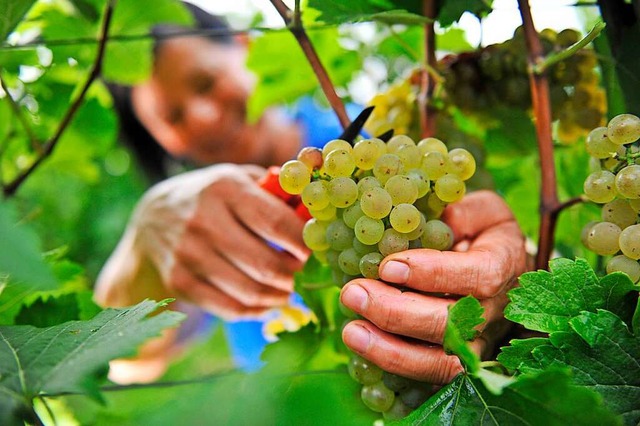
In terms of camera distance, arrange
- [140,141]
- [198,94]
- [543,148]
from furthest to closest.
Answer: [140,141], [198,94], [543,148]

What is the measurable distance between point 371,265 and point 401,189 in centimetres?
5

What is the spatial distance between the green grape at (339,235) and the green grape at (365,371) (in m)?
0.08

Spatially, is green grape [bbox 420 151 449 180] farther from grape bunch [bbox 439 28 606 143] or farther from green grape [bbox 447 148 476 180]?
grape bunch [bbox 439 28 606 143]

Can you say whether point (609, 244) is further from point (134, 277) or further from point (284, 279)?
point (134, 277)

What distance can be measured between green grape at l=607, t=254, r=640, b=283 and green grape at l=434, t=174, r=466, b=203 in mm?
107

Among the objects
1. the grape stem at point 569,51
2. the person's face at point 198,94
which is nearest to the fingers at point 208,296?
the grape stem at point 569,51

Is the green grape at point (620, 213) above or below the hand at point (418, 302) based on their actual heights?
above

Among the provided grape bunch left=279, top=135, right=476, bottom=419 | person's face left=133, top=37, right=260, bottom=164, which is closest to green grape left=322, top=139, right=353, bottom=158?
grape bunch left=279, top=135, right=476, bottom=419

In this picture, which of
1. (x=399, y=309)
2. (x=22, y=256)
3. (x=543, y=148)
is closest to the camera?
(x=22, y=256)

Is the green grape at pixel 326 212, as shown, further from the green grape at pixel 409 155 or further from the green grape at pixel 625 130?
the green grape at pixel 625 130

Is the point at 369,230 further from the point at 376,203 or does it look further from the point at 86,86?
the point at 86,86

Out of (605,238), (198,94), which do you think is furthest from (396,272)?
(198,94)

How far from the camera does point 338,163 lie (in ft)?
1.28

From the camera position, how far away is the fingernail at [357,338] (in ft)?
1.22
